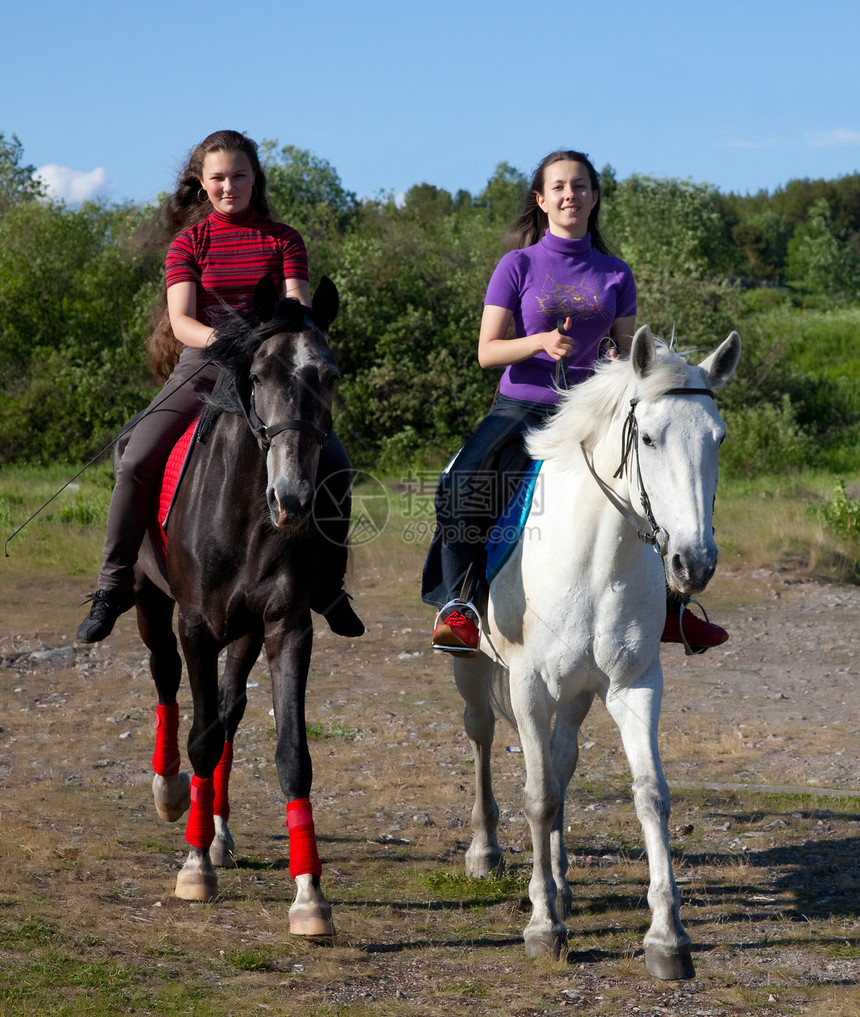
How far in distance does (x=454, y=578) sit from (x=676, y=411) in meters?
1.42

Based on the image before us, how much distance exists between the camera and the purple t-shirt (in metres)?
4.67

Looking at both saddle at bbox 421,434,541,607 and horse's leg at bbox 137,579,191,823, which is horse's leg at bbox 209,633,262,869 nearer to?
horse's leg at bbox 137,579,191,823

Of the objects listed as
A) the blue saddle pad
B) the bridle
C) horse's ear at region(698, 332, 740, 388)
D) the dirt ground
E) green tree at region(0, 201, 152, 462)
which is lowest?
the dirt ground

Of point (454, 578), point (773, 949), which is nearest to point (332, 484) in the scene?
point (454, 578)

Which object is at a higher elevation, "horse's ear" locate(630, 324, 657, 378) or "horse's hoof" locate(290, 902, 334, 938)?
"horse's ear" locate(630, 324, 657, 378)

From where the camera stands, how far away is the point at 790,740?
295 inches

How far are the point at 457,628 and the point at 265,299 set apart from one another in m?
1.59

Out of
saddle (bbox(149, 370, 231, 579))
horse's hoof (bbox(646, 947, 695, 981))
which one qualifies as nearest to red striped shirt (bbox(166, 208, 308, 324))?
saddle (bbox(149, 370, 231, 579))

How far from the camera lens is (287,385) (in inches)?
156

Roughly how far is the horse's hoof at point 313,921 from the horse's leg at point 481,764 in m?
1.07

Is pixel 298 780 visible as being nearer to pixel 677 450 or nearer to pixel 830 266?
pixel 677 450

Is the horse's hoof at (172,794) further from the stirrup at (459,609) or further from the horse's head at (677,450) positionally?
the horse's head at (677,450)

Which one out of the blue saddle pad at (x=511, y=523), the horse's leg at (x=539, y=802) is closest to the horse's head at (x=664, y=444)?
the blue saddle pad at (x=511, y=523)

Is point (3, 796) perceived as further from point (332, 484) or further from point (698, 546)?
point (698, 546)
